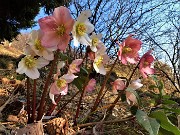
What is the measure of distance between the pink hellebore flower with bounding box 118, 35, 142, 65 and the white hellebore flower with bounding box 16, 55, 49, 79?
0.25m

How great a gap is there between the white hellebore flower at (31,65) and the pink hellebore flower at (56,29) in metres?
0.06

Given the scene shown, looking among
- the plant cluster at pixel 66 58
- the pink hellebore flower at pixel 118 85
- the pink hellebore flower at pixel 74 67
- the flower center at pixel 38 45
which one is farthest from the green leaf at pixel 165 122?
the flower center at pixel 38 45

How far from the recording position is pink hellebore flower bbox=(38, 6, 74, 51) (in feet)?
2.10

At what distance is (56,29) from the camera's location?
65 cm

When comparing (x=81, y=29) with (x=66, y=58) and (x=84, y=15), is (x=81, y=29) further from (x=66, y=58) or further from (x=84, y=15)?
(x=66, y=58)

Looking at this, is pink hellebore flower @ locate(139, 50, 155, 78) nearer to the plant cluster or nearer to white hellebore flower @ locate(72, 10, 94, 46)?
the plant cluster

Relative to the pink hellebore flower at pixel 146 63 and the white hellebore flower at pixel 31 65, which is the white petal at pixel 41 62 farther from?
the pink hellebore flower at pixel 146 63

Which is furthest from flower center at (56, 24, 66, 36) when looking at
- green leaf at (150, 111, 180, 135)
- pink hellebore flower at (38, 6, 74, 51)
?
green leaf at (150, 111, 180, 135)

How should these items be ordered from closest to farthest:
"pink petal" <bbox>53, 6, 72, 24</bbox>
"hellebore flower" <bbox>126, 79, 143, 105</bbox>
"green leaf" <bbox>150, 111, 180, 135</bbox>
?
→ "pink petal" <bbox>53, 6, 72, 24</bbox> → "green leaf" <bbox>150, 111, 180, 135</bbox> → "hellebore flower" <bbox>126, 79, 143, 105</bbox>

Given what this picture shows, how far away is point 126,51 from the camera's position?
81 cm

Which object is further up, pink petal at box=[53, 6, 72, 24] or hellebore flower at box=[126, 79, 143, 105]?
pink petal at box=[53, 6, 72, 24]

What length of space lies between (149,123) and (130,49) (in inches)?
8.8

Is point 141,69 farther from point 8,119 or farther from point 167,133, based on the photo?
point 8,119

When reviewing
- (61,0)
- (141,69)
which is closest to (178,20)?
(61,0)
